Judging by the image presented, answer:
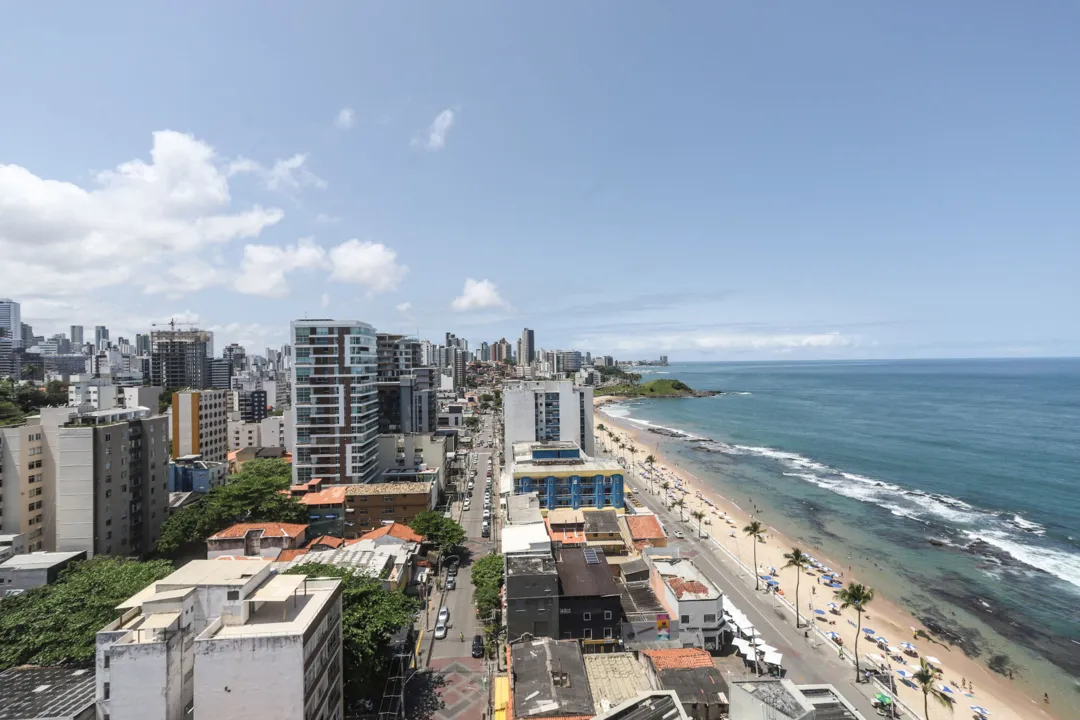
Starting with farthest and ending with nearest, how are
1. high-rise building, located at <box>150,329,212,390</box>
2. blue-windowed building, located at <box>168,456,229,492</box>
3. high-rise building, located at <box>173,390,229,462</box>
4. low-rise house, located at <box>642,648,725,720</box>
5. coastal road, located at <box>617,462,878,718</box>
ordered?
high-rise building, located at <box>150,329,212,390</box>, high-rise building, located at <box>173,390,229,462</box>, blue-windowed building, located at <box>168,456,229,492</box>, coastal road, located at <box>617,462,878,718</box>, low-rise house, located at <box>642,648,725,720</box>

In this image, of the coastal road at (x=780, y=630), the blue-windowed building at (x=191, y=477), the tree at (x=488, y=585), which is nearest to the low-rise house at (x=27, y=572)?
the blue-windowed building at (x=191, y=477)

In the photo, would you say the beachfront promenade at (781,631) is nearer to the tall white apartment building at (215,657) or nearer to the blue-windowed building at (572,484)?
the blue-windowed building at (572,484)

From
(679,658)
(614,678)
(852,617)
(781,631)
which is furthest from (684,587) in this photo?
(852,617)

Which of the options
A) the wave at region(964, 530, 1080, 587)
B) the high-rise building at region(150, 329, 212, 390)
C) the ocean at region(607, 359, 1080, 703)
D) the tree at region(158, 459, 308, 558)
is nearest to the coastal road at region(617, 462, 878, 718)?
the ocean at region(607, 359, 1080, 703)

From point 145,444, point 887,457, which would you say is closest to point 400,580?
point 145,444

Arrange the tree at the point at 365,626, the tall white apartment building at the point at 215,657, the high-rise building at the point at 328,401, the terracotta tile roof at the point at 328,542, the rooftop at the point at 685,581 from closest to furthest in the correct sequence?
1. the tall white apartment building at the point at 215,657
2. the tree at the point at 365,626
3. the rooftop at the point at 685,581
4. the terracotta tile roof at the point at 328,542
5. the high-rise building at the point at 328,401

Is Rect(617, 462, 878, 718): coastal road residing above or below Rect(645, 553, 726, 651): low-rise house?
below

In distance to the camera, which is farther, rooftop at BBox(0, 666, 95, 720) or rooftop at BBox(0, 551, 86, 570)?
rooftop at BBox(0, 551, 86, 570)

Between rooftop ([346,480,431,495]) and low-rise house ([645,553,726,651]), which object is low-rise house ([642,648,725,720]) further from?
rooftop ([346,480,431,495])
